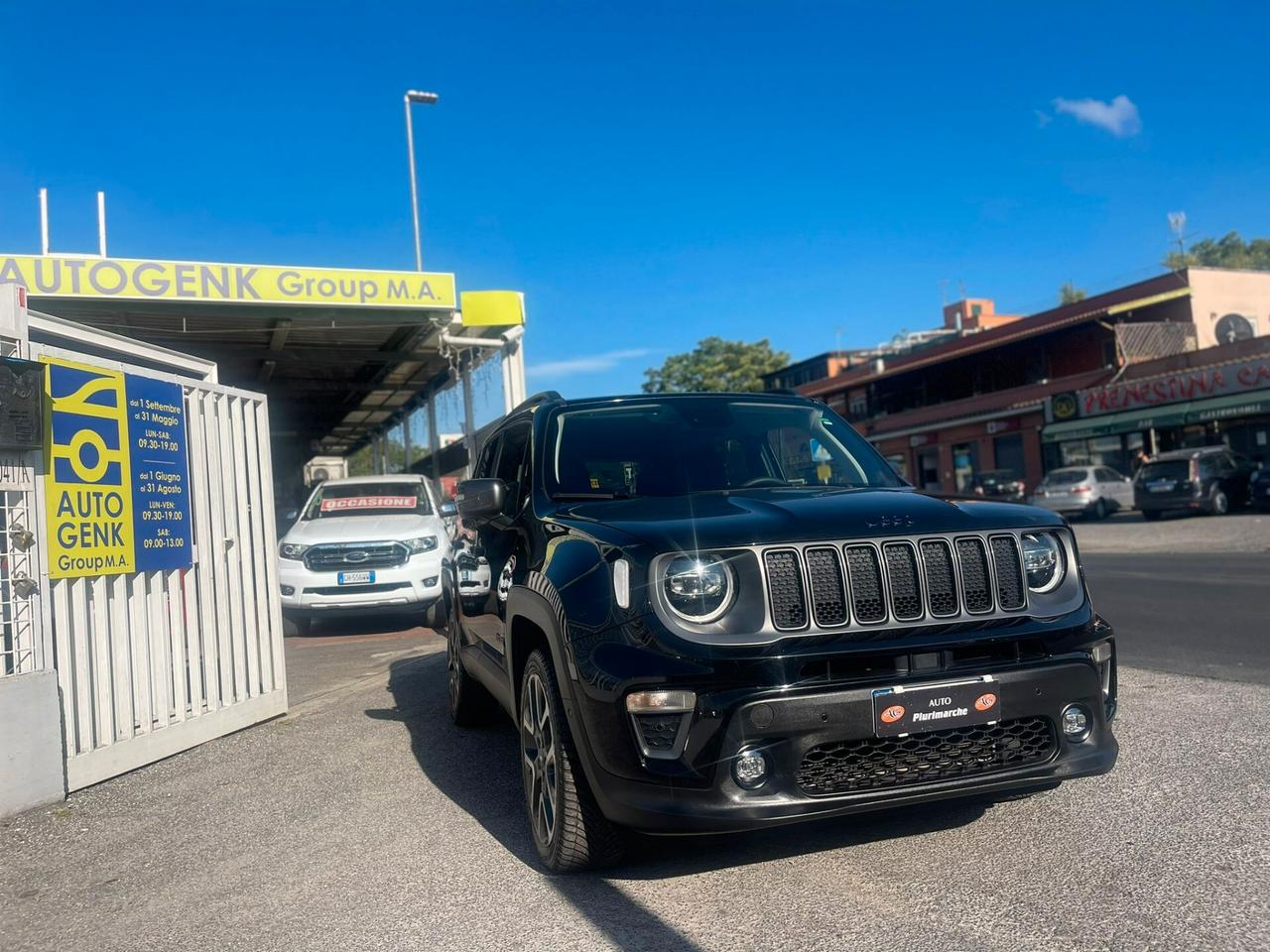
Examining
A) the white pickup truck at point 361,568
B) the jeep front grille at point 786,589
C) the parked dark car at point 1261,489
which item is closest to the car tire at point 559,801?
the jeep front grille at point 786,589

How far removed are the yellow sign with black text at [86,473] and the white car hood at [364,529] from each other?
530cm

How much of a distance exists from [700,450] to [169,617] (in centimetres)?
332

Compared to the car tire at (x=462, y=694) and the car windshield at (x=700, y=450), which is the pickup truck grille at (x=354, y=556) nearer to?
the car tire at (x=462, y=694)

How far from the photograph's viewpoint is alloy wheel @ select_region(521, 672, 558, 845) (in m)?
3.77

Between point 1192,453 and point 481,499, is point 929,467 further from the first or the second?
point 481,499

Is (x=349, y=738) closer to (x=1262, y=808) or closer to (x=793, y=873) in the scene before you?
(x=793, y=873)

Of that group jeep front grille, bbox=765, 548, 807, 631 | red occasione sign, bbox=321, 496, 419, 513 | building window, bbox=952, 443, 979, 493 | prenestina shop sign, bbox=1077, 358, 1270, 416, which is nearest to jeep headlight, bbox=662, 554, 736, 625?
jeep front grille, bbox=765, 548, 807, 631

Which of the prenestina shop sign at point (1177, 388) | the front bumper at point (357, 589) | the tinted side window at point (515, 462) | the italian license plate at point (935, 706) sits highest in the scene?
the prenestina shop sign at point (1177, 388)

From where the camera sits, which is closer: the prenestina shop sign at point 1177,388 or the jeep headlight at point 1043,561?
the jeep headlight at point 1043,561

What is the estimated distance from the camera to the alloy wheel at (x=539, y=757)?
148 inches

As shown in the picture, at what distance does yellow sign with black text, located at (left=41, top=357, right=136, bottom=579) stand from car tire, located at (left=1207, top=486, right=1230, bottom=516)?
24348 mm

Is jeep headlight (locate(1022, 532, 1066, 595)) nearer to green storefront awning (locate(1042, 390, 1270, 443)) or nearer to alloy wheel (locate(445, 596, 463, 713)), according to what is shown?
alloy wheel (locate(445, 596, 463, 713))

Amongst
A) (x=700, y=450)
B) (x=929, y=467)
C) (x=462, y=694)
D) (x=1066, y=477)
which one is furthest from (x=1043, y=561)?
(x=929, y=467)

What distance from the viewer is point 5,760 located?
15.6 feet
